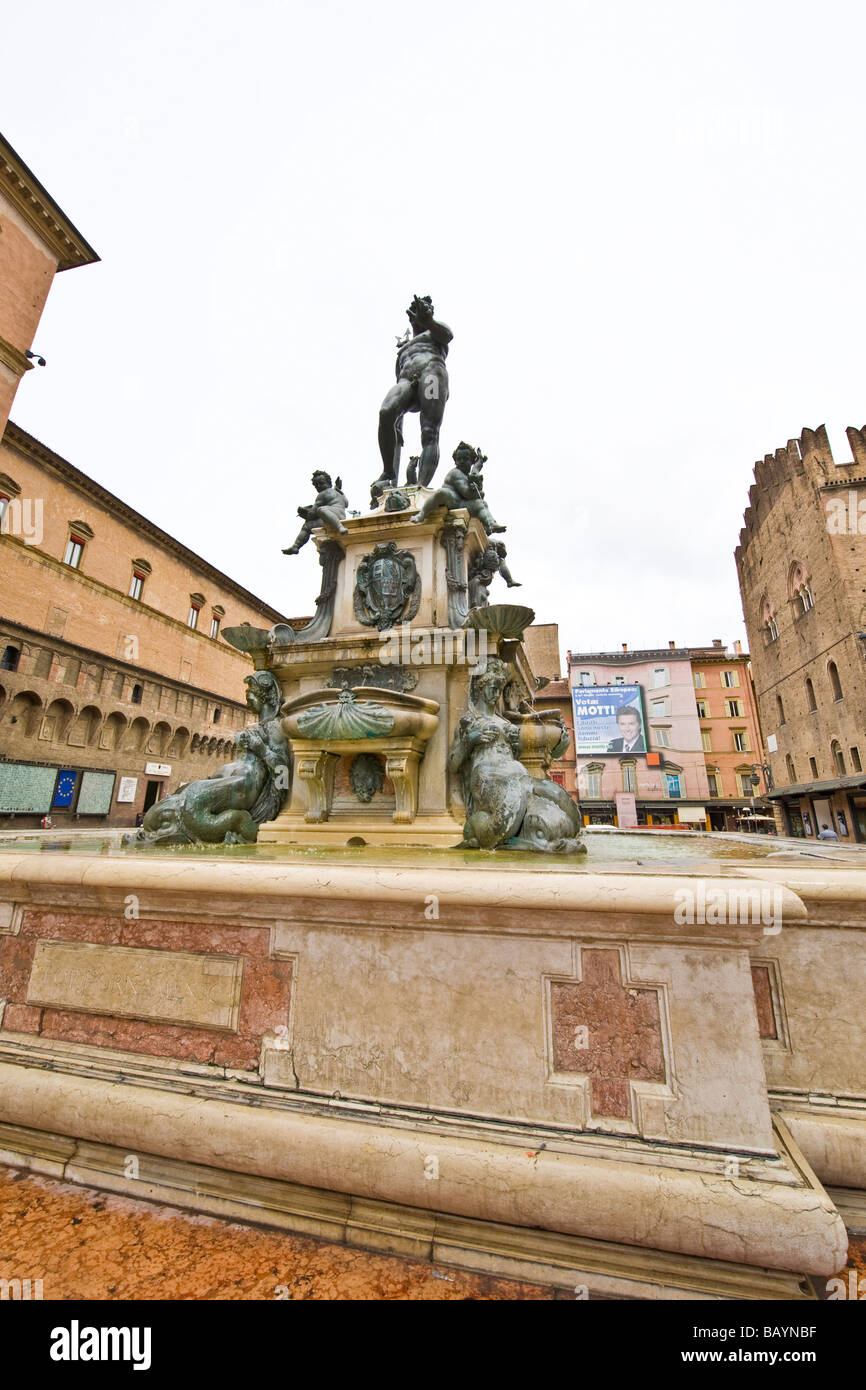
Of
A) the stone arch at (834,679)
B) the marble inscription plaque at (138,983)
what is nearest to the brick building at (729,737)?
the stone arch at (834,679)

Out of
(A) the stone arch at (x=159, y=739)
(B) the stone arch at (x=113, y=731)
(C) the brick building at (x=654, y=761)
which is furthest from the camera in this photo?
(C) the brick building at (x=654, y=761)

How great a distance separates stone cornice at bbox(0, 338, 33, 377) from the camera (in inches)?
704

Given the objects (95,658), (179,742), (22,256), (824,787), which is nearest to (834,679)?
(824,787)

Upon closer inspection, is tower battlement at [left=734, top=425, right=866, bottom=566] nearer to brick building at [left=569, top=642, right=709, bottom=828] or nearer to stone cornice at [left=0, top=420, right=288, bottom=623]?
brick building at [left=569, top=642, right=709, bottom=828]

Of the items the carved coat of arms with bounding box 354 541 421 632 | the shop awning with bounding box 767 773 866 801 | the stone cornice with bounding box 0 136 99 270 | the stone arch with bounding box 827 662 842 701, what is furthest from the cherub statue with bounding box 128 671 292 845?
the stone arch with bounding box 827 662 842 701

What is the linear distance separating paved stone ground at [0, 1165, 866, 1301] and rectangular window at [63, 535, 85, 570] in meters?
30.9

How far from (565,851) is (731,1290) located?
100 inches

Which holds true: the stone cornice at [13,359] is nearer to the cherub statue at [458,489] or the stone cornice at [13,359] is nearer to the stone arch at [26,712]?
the stone arch at [26,712]

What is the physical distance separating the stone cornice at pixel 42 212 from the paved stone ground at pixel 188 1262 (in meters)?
25.7

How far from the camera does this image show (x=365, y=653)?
19.0 ft

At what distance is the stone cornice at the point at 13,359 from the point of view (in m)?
17.9

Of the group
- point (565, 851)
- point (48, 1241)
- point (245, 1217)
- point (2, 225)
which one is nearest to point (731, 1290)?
point (245, 1217)

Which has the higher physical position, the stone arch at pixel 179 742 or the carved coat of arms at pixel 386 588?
the stone arch at pixel 179 742
